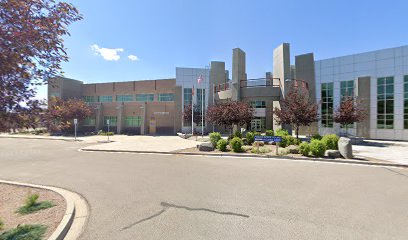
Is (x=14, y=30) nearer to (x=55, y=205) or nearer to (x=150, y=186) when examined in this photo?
(x=55, y=205)

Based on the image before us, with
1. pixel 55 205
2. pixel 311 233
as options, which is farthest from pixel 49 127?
pixel 311 233

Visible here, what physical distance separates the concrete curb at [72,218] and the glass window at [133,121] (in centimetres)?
3573

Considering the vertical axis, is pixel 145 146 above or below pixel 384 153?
below

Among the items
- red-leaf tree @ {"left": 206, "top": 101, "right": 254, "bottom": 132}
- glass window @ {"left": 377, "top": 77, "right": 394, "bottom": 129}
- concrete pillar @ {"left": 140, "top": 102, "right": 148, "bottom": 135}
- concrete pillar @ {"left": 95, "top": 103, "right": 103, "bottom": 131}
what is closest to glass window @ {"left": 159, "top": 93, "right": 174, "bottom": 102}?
concrete pillar @ {"left": 140, "top": 102, "right": 148, "bottom": 135}

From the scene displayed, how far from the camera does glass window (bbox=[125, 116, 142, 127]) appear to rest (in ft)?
137

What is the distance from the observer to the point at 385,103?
84.0ft

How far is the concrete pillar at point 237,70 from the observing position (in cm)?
2526

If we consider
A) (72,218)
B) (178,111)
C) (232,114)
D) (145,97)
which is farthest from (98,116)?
(72,218)

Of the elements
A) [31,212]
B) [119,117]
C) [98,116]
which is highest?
[98,116]

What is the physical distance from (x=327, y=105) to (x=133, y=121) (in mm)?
33806

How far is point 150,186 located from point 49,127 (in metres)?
4.52

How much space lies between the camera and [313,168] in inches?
403

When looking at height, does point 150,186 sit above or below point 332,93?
below

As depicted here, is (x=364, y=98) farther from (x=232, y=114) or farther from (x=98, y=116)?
(x=98, y=116)
